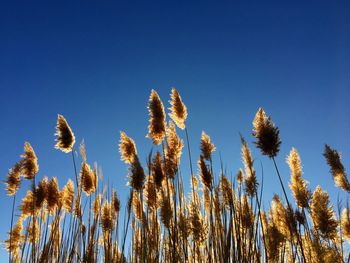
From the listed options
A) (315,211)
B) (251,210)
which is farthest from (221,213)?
(315,211)

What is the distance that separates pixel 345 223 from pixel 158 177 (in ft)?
10.3

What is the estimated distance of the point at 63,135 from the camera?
4.73 meters

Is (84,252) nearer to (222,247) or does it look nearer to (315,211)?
(222,247)

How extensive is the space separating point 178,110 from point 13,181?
2991 mm

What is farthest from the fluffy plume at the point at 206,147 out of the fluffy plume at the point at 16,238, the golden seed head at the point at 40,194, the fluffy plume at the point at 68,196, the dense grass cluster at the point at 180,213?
the fluffy plume at the point at 16,238

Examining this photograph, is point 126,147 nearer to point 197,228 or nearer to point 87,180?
point 87,180

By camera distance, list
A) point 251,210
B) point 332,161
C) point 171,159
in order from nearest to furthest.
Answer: point 251,210 → point 171,159 → point 332,161

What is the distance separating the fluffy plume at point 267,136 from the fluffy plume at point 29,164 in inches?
135

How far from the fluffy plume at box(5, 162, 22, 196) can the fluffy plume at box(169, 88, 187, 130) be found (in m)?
2.71

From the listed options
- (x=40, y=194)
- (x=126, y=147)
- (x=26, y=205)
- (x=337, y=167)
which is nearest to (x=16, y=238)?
(x=26, y=205)

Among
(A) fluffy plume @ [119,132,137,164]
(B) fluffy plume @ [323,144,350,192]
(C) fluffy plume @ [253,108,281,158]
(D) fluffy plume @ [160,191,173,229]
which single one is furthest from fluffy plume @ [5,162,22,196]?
(B) fluffy plume @ [323,144,350,192]

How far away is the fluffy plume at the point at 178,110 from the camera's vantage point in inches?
192

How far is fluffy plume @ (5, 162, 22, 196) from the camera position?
214 inches

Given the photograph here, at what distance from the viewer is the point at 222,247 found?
318 cm
